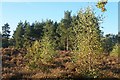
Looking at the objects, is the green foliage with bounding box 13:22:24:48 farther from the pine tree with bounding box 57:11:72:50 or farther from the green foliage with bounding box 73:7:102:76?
the green foliage with bounding box 73:7:102:76

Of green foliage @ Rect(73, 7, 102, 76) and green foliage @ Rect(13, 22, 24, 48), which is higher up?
green foliage @ Rect(13, 22, 24, 48)

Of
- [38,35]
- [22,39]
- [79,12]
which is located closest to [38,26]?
[38,35]

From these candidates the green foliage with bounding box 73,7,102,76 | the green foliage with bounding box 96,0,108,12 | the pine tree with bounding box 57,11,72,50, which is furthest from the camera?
the pine tree with bounding box 57,11,72,50

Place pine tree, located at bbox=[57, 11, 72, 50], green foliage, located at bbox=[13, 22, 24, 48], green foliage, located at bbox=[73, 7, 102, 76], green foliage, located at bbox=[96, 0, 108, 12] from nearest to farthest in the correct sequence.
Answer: green foliage, located at bbox=[96, 0, 108, 12] → green foliage, located at bbox=[73, 7, 102, 76] → pine tree, located at bbox=[57, 11, 72, 50] → green foliage, located at bbox=[13, 22, 24, 48]

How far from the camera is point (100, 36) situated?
2731 centimetres

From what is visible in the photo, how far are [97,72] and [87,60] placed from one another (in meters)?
1.40

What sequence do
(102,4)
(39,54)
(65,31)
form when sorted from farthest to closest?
(65,31), (39,54), (102,4)

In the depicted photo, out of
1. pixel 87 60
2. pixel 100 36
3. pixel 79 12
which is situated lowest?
pixel 87 60

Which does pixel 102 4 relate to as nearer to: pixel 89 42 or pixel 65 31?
pixel 89 42

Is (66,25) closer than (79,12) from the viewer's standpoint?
No

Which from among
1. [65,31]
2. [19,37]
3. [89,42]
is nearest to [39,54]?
[89,42]

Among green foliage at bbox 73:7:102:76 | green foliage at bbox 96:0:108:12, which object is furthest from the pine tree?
green foliage at bbox 96:0:108:12

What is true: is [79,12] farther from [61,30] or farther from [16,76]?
[61,30]

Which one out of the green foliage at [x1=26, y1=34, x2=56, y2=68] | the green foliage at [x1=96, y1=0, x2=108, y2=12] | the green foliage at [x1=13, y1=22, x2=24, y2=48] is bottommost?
the green foliage at [x1=26, y1=34, x2=56, y2=68]
